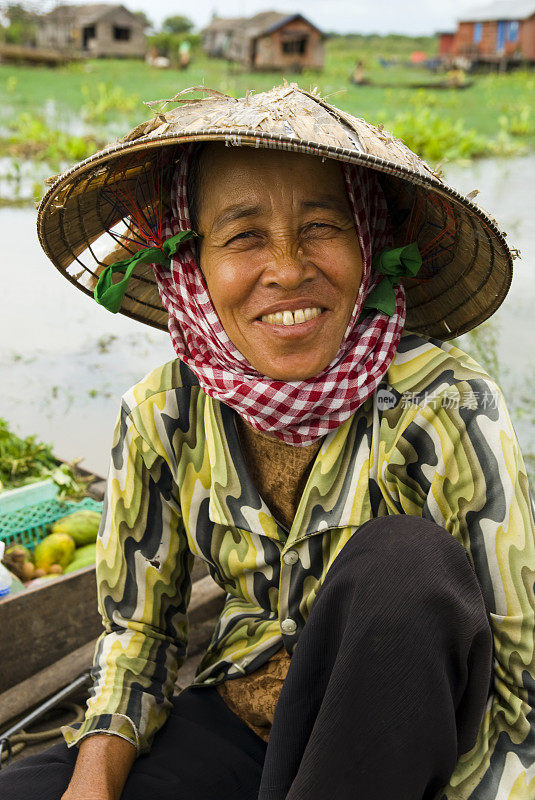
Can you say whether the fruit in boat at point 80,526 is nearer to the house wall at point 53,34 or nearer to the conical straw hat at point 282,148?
the conical straw hat at point 282,148

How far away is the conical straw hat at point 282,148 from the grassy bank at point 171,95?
235 millimetres

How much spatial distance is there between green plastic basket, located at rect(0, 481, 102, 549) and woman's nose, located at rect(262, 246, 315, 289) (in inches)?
60.3

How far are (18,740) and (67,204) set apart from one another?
124 centimetres

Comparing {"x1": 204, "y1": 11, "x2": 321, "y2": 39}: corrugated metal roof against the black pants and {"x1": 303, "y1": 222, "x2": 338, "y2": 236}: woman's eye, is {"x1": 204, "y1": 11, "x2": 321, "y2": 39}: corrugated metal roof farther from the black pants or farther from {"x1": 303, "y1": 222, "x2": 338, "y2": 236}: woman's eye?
the black pants

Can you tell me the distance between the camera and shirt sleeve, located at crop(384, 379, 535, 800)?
110 centimetres

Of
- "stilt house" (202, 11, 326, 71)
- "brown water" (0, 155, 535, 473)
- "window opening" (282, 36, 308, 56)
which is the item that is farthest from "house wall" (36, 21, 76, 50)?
"brown water" (0, 155, 535, 473)

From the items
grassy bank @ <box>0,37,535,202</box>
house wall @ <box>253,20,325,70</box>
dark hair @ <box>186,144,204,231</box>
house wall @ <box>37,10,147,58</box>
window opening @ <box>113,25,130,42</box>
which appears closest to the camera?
dark hair @ <box>186,144,204,231</box>

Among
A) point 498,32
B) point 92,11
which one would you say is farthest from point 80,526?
point 92,11

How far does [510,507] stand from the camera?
1.14 m

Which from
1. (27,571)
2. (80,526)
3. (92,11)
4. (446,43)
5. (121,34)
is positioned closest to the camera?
(27,571)

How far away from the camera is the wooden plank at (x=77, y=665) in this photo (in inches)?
75.1

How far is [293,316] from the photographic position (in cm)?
126

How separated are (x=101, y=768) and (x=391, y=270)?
96 centimetres

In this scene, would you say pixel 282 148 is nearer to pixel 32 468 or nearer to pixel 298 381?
pixel 298 381
